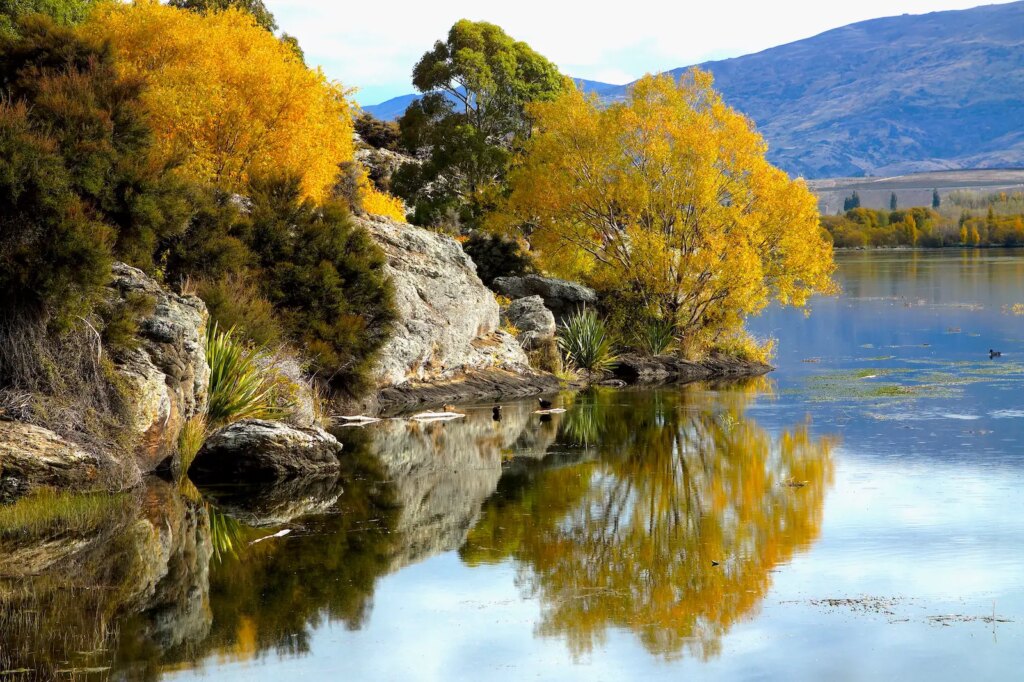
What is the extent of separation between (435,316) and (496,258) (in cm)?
954

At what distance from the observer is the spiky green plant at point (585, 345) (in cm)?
3058

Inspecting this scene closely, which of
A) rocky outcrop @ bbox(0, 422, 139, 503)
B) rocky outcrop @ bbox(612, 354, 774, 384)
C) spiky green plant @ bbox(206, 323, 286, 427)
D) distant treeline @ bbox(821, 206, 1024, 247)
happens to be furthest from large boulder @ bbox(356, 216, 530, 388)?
distant treeline @ bbox(821, 206, 1024, 247)

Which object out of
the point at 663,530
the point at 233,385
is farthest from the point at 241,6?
the point at 663,530

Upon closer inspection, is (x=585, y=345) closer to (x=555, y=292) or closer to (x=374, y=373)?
(x=555, y=292)

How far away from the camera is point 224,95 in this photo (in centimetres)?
2627

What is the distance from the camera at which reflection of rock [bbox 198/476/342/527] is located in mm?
13900

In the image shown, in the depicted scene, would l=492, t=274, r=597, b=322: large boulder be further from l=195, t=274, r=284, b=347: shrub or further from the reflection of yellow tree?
l=195, t=274, r=284, b=347: shrub

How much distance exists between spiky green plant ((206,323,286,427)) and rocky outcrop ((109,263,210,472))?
1.96ft

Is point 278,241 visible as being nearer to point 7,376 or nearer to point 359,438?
point 359,438

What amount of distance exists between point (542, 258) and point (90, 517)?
24.0 metres

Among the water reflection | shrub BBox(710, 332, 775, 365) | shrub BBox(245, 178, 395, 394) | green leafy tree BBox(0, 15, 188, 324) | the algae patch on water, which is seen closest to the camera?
the water reflection

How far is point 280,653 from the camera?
898 cm

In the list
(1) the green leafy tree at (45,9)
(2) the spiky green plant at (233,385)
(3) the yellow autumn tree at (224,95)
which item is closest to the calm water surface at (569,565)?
(2) the spiky green plant at (233,385)

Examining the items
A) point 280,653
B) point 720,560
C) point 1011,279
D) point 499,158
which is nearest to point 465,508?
point 720,560
